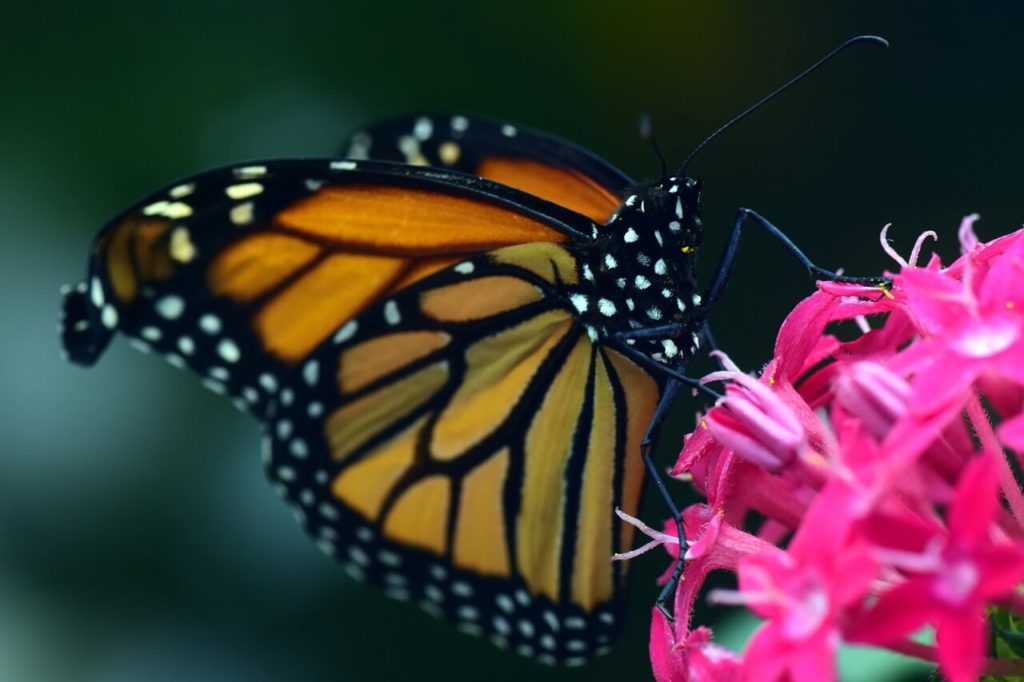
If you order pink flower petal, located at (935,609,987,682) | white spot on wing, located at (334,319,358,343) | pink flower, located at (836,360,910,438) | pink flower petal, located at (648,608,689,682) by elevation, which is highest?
pink flower, located at (836,360,910,438)

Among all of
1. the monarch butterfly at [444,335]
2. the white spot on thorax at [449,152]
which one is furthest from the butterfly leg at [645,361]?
the white spot on thorax at [449,152]

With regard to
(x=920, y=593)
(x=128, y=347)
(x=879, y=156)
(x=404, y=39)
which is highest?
(x=404, y=39)

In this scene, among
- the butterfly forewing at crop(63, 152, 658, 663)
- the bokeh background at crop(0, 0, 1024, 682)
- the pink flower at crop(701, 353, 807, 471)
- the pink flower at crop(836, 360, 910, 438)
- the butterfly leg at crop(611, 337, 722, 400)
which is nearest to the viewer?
the pink flower at crop(836, 360, 910, 438)

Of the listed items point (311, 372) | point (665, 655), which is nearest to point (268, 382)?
point (311, 372)

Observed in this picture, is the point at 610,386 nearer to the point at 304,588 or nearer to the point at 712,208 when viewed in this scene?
the point at 304,588

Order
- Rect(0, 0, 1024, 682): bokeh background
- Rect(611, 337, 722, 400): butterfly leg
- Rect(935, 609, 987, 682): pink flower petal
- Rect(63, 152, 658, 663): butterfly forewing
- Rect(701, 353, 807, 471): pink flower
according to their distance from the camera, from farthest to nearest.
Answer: Rect(0, 0, 1024, 682): bokeh background
Rect(63, 152, 658, 663): butterfly forewing
Rect(611, 337, 722, 400): butterfly leg
Rect(701, 353, 807, 471): pink flower
Rect(935, 609, 987, 682): pink flower petal

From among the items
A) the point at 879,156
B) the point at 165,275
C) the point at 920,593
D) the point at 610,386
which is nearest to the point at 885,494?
the point at 920,593

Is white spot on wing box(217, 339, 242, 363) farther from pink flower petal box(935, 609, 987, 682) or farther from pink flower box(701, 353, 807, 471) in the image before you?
pink flower petal box(935, 609, 987, 682)

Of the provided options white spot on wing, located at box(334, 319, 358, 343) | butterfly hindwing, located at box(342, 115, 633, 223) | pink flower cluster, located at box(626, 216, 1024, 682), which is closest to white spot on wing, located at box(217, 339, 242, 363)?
white spot on wing, located at box(334, 319, 358, 343)
